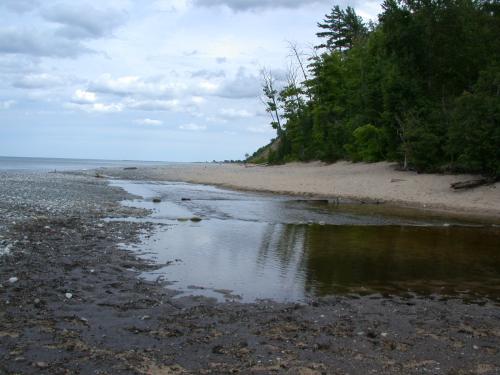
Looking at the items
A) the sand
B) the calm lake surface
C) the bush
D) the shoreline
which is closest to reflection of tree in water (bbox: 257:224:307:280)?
the calm lake surface

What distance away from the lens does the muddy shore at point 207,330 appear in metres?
4.98

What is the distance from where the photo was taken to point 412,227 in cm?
1712

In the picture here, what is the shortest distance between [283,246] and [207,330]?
6.89 metres

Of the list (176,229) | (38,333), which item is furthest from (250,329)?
(176,229)

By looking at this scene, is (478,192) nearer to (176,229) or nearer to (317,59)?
(176,229)

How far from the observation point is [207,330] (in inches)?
236

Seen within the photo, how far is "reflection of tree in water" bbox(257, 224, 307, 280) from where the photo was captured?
35.1ft

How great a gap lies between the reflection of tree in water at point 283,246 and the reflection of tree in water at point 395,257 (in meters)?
0.28

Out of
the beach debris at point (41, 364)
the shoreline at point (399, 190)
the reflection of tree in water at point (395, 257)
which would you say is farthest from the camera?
the shoreline at point (399, 190)

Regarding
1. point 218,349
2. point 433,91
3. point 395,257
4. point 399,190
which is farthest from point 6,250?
point 433,91

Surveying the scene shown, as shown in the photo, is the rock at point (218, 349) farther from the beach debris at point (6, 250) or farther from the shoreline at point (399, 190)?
the shoreline at point (399, 190)

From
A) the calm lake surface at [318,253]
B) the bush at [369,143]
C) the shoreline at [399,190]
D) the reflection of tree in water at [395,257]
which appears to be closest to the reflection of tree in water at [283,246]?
the calm lake surface at [318,253]

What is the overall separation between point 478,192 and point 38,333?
22701mm

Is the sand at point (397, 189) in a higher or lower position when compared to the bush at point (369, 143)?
lower
